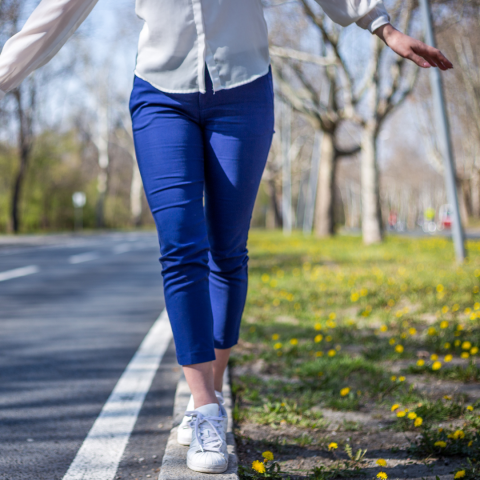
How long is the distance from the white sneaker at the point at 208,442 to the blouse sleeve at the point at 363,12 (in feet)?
4.38

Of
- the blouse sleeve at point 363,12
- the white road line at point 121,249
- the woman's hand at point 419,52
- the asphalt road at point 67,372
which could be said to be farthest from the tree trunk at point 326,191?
the woman's hand at point 419,52

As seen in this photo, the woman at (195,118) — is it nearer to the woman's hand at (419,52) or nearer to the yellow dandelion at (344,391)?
the woman's hand at (419,52)

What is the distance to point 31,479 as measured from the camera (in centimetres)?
190

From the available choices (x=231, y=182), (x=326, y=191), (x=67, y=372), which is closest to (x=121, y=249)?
(x=326, y=191)

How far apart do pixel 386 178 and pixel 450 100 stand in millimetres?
35800

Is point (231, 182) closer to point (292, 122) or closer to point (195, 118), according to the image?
point (195, 118)

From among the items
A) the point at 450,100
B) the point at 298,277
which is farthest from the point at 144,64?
the point at 450,100

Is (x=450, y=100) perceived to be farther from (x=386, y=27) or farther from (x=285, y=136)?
(x=386, y=27)

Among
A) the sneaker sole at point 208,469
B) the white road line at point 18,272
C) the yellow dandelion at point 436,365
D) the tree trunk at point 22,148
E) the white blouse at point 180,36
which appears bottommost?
the yellow dandelion at point 436,365

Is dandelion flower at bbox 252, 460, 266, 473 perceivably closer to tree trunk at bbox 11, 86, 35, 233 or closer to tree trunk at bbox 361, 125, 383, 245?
tree trunk at bbox 361, 125, 383, 245

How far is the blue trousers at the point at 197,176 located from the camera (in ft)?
6.13

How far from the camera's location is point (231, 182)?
199 centimetres

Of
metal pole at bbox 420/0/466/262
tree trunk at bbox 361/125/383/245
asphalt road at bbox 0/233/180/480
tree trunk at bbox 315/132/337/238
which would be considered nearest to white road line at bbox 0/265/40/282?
asphalt road at bbox 0/233/180/480

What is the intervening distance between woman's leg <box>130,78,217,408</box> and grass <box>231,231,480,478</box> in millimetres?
408
